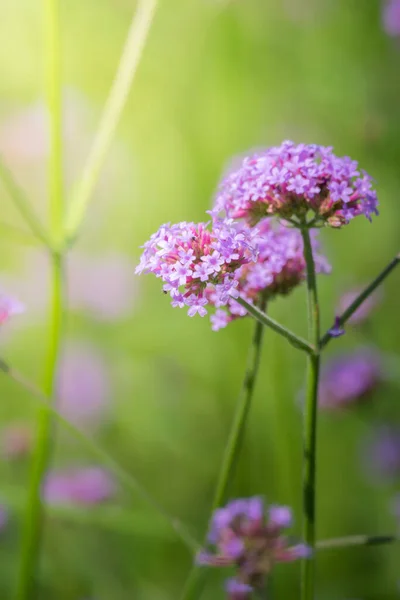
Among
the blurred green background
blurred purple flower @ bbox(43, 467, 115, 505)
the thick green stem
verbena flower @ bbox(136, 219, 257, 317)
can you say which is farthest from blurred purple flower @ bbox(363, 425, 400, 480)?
verbena flower @ bbox(136, 219, 257, 317)

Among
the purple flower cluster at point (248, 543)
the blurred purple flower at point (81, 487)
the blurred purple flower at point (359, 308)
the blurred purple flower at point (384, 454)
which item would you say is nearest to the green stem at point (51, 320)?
the purple flower cluster at point (248, 543)

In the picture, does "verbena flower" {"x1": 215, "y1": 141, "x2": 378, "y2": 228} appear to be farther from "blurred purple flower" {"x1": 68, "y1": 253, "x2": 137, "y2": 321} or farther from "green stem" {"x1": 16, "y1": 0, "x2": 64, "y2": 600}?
"blurred purple flower" {"x1": 68, "y1": 253, "x2": 137, "y2": 321}

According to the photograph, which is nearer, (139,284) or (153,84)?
(139,284)

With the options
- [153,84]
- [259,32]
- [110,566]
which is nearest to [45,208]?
[153,84]

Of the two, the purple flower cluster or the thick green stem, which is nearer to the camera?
the purple flower cluster

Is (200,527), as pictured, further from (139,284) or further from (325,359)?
(139,284)

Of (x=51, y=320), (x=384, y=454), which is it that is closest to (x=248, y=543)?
(x=51, y=320)
